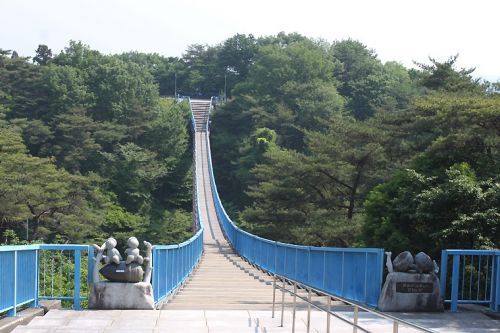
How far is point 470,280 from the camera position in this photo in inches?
474

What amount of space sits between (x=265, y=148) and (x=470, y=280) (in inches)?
1952

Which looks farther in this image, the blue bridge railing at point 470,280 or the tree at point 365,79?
the tree at point 365,79

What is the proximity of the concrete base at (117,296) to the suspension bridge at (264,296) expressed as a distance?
0.58 ft

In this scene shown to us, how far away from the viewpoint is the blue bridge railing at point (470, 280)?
11547 millimetres

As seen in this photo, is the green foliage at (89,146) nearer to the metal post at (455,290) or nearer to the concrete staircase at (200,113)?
the concrete staircase at (200,113)

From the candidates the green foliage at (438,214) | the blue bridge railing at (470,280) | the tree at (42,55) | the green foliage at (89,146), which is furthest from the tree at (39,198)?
the tree at (42,55)

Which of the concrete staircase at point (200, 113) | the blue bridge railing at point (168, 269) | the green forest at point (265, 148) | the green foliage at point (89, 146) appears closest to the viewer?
the blue bridge railing at point (168, 269)

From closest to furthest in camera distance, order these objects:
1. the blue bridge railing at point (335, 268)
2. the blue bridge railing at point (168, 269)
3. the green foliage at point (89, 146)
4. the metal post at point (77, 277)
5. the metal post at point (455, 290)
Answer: the metal post at point (77, 277), the metal post at point (455, 290), the blue bridge railing at point (335, 268), the blue bridge railing at point (168, 269), the green foliage at point (89, 146)

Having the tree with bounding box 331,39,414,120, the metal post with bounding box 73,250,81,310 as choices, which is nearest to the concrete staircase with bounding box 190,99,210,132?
the tree with bounding box 331,39,414,120

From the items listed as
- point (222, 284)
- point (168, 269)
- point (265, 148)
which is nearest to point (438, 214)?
point (222, 284)

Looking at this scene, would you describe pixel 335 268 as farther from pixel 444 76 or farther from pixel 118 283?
pixel 444 76

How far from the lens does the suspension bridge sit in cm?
940

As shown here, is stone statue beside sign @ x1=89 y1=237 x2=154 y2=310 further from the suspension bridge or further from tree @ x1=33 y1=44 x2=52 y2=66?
tree @ x1=33 y1=44 x2=52 y2=66

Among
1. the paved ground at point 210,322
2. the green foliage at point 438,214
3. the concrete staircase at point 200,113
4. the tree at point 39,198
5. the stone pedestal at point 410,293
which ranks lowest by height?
the tree at point 39,198
